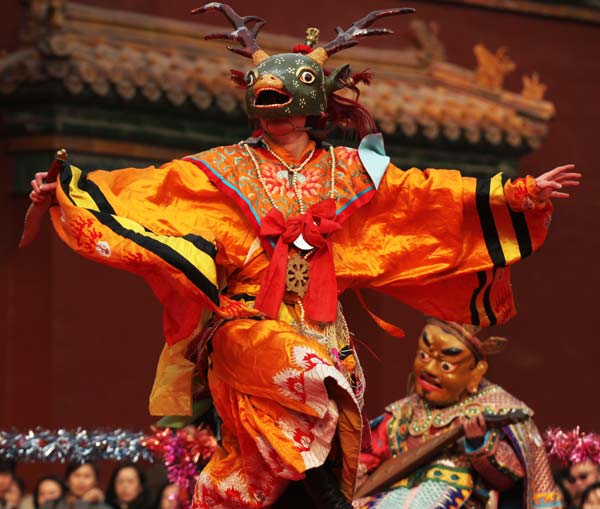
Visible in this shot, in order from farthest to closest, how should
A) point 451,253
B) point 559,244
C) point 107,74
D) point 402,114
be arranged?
point 559,244
point 402,114
point 107,74
point 451,253

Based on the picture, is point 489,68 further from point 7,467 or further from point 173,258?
point 173,258

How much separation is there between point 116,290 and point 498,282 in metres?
3.42

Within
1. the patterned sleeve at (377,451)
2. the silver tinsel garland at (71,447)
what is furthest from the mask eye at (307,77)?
the silver tinsel garland at (71,447)

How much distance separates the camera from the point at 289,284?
5699 millimetres

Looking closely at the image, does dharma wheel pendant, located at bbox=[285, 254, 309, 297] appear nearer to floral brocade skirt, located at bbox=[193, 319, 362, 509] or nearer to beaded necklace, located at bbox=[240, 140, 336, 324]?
beaded necklace, located at bbox=[240, 140, 336, 324]

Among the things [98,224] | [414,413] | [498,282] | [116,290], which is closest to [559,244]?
[116,290]

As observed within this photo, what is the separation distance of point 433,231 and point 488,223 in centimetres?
17

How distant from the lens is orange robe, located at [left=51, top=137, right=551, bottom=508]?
551cm

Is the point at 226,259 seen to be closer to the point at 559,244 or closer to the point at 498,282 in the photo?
the point at 498,282

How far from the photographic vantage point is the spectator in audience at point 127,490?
7.90 metres

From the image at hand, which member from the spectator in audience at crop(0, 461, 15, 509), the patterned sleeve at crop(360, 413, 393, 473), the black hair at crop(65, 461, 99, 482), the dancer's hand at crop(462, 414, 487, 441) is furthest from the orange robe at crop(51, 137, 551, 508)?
the spectator in audience at crop(0, 461, 15, 509)

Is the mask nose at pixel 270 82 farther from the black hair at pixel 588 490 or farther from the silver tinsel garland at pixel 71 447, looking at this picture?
the black hair at pixel 588 490

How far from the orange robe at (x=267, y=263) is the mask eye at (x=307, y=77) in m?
0.22

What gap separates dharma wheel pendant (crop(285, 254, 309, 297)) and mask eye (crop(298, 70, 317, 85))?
51 cm
